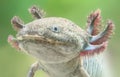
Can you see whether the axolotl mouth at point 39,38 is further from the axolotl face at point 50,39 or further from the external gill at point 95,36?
the external gill at point 95,36

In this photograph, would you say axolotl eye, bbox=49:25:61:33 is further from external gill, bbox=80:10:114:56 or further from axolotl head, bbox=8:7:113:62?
external gill, bbox=80:10:114:56

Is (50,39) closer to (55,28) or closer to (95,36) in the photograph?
(55,28)

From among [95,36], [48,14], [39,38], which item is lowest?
[39,38]

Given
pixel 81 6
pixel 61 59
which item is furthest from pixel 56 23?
pixel 81 6

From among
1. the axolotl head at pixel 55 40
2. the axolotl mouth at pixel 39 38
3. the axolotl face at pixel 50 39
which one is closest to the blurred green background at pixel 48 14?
the axolotl head at pixel 55 40

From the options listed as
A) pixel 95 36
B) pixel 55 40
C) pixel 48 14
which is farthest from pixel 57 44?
pixel 48 14

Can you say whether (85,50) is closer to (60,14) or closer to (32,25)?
(32,25)
